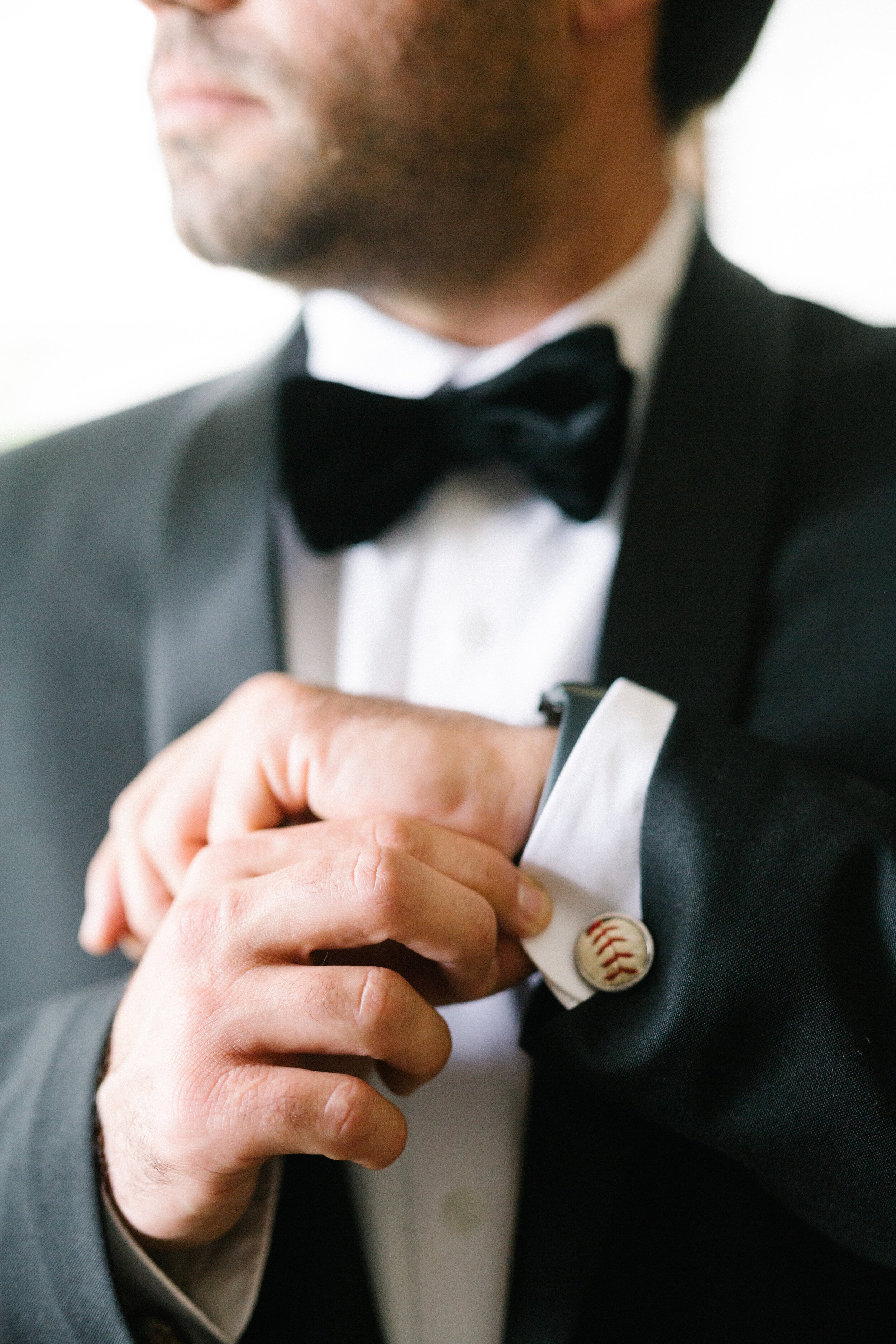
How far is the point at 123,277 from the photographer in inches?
79.0

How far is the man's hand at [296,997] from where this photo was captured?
55 cm

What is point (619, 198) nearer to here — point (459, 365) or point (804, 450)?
point (459, 365)

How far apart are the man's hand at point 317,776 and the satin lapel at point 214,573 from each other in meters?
0.18

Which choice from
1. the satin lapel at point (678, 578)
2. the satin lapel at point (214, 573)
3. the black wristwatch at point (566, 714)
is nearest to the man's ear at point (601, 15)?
the satin lapel at point (678, 578)

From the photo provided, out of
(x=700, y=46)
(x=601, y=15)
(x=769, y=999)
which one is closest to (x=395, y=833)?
(x=769, y=999)

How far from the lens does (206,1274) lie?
2.35 ft

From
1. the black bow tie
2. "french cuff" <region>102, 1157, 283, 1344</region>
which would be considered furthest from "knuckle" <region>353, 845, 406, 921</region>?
the black bow tie

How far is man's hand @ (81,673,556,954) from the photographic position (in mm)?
667

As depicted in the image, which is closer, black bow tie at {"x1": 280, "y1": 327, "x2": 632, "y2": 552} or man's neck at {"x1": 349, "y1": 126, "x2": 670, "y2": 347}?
black bow tie at {"x1": 280, "y1": 327, "x2": 632, "y2": 552}

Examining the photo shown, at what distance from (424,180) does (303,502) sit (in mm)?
417

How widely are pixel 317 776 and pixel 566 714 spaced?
0.65 feet

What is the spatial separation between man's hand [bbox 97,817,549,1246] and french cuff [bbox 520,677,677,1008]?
25mm

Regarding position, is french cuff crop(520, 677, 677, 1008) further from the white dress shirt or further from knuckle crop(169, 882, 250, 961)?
knuckle crop(169, 882, 250, 961)

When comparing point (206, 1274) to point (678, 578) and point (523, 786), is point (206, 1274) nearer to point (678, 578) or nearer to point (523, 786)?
point (523, 786)
